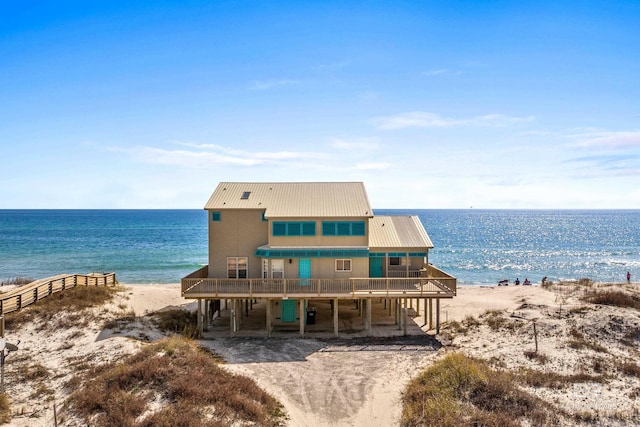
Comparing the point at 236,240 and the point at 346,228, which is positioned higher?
the point at 346,228

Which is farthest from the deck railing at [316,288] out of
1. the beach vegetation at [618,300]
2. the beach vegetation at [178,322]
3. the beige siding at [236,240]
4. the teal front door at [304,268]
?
the beach vegetation at [618,300]

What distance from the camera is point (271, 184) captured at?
91.1ft

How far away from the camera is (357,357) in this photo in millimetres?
20406

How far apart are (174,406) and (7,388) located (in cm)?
779

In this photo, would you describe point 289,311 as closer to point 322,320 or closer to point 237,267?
point 322,320

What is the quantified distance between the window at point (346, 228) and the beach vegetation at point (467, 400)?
930 cm

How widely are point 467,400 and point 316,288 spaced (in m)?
10.6

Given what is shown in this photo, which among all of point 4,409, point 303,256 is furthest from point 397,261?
point 4,409

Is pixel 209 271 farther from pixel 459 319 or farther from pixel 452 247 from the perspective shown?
pixel 452 247

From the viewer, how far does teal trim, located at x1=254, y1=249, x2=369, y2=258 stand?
24.0 metres

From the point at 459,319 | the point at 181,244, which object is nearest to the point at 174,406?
the point at 459,319

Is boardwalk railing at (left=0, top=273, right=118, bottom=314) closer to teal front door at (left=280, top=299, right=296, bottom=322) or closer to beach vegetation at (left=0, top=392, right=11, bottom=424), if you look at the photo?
beach vegetation at (left=0, top=392, right=11, bottom=424)

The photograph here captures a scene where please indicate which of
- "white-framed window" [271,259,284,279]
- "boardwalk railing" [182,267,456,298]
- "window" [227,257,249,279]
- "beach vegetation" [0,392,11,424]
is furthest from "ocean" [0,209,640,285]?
"beach vegetation" [0,392,11,424]

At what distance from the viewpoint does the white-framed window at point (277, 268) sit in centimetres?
2473
